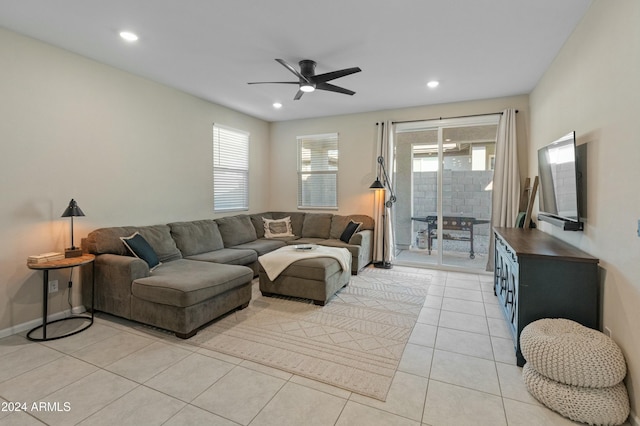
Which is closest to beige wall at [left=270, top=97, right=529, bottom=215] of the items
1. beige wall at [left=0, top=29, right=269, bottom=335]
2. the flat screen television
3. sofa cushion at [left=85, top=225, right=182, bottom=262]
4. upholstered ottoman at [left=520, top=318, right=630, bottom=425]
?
the flat screen television

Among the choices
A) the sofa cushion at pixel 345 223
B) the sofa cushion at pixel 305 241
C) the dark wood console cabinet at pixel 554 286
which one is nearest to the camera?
the dark wood console cabinet at pixel 554 286

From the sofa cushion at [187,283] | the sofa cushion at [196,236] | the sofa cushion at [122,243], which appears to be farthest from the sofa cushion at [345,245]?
the sofa cushion at [122,243]

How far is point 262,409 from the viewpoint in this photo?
1878 millimetres

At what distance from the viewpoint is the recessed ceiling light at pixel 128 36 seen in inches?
110

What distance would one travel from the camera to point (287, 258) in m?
3.79

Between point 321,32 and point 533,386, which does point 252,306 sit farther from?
point 321,32

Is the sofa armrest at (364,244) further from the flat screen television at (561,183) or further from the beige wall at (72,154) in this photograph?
the beige wall at (72,154)

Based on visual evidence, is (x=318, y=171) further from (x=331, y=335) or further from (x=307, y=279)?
(x=331, y=335)

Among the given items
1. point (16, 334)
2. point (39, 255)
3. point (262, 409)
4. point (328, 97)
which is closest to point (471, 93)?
point (328, 97)

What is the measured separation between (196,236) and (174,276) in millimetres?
1399

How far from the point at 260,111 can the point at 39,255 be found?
12.5 feet

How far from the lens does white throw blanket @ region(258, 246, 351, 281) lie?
3.73 metres

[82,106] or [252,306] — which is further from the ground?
[82,106]

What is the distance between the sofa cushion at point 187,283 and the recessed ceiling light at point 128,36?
2243 mm
